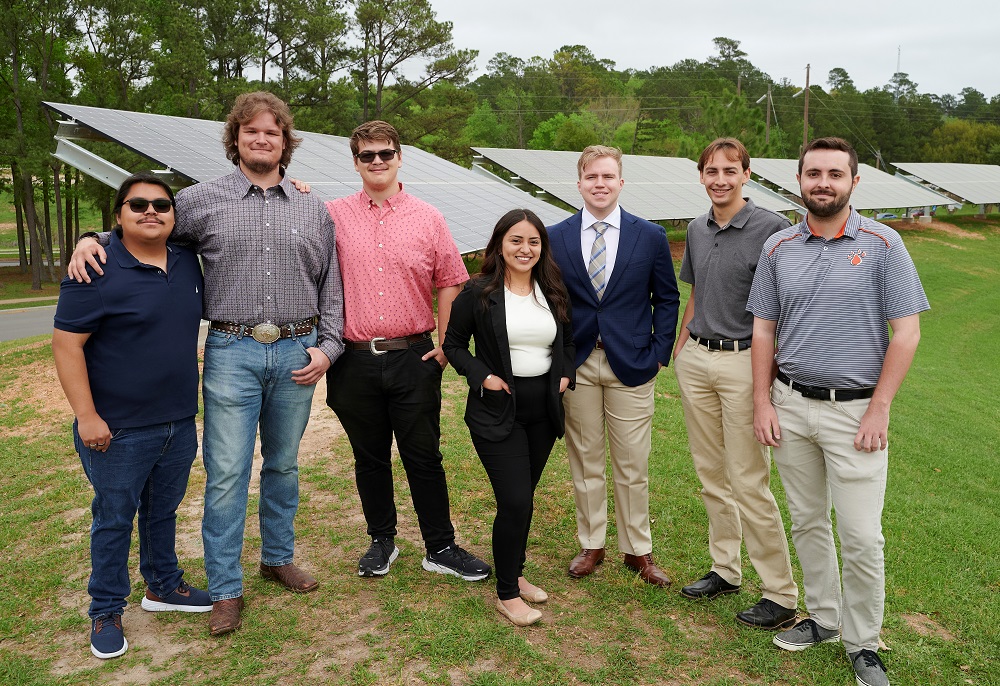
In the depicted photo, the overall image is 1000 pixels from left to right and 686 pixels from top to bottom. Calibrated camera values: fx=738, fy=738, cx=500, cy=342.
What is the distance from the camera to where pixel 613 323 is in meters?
3.83

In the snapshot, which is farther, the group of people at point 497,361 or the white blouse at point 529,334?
the white blouse at point 529,334

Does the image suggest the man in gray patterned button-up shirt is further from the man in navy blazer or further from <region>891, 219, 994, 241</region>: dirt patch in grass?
<region>891, 219, 994, 241</region>: dirt patch in grass

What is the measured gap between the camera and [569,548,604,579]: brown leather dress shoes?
4086 millimetres

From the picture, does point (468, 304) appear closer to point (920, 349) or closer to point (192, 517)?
point (192, 517)

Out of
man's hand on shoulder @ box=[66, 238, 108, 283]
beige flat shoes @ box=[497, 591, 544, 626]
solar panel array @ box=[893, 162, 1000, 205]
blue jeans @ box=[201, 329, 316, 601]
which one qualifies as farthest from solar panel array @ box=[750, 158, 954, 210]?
man's hand on shoulder @ box=[66, 238, 108, 283]

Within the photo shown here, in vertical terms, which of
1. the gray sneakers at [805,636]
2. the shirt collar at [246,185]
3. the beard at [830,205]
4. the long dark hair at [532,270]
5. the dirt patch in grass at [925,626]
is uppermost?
the shirt collar at [246,185]

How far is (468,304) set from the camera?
3592 millimetres

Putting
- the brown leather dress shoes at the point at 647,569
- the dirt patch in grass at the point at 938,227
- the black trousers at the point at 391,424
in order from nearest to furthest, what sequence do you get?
1. the black trousers at the point at 391,424
2. the brown leather dress shoes at the point at 647,569
3. the dirt patch in grass at the point at 938,227

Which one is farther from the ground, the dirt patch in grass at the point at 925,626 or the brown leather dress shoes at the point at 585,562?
the brown leather dress shoes at the point at 585,562

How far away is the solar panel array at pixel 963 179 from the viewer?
120ft

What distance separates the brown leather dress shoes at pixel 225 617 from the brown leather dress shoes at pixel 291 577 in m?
0.32

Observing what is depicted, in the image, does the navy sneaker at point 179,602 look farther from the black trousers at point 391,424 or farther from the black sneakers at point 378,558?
the black trousers at point 391,424

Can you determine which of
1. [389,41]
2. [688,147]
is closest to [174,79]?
[389,41]

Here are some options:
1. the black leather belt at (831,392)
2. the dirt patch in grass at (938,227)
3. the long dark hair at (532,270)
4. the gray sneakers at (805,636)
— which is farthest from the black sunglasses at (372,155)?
the dirt patch in grass at (938,227)
